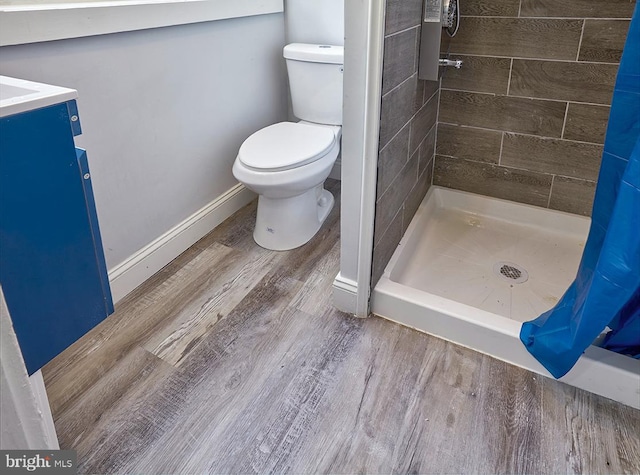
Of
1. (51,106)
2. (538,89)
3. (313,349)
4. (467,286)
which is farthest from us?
(538,89)

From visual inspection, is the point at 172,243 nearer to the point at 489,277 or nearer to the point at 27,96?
→ the point at 27,96

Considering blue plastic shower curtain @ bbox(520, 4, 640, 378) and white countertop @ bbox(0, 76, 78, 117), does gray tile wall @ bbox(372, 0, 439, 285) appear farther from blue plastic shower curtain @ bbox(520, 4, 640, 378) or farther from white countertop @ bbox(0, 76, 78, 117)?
white countertop @ bbox(0, 76, 78, 117)

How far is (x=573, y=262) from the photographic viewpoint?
1972mm

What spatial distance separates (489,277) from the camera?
1904 millimetres

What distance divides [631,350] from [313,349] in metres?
0.96

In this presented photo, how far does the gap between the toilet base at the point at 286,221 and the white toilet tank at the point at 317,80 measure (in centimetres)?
42

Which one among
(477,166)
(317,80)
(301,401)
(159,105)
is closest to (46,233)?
(301,401)

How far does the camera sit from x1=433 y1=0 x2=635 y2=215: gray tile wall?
6.05 ft

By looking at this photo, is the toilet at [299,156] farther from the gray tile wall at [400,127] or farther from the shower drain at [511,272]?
the shower drain at [511,272]

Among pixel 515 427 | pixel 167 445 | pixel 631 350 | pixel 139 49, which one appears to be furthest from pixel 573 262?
pixel 139 49

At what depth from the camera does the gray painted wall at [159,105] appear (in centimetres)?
148

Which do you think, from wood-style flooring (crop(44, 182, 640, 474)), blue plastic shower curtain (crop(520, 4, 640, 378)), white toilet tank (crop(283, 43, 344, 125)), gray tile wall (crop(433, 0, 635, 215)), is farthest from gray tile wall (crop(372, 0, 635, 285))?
blue plastic shower curtain (crop(520, 4, 640, 378))

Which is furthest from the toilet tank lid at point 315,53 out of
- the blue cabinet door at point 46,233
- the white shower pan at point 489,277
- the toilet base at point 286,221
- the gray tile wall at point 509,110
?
the blue cabinet door at point 46,233

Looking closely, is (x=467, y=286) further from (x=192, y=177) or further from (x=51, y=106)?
(x=51, y=106)
